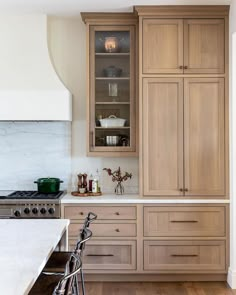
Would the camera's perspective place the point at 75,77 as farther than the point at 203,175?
Yes

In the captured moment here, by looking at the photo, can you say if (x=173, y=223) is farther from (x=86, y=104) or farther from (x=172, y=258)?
(x=86, y=104)

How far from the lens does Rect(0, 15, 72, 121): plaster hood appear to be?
4160mm

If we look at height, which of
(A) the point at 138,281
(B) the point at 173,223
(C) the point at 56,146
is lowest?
(A) the point at 138,281

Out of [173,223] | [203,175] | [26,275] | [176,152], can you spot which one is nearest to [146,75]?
[176,152]

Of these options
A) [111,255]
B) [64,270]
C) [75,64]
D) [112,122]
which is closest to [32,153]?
[112,122]

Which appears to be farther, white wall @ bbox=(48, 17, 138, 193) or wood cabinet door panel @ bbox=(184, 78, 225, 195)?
white wall @ bbox=(48, 17, 138, 193)

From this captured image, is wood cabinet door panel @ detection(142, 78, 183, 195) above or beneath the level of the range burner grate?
above

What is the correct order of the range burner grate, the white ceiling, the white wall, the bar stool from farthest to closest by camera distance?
the white wall, the range burner grate, the white ceiling, the bar stool

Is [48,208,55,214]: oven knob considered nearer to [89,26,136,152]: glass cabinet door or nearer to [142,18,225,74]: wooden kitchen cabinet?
[89,26,136,152]: glass cabinet door

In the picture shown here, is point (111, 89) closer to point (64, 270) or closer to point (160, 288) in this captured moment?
point (160, 288)

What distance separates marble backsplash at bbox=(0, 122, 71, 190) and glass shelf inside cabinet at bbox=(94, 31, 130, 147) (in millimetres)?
479

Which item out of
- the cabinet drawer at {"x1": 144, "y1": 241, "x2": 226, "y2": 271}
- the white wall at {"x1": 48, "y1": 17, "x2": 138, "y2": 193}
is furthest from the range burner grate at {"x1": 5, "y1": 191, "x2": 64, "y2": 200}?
the cabinet drawer at {"x1": 144, "y1": 241, "x2": 226, "y2": 271}

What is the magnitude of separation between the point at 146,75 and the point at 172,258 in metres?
1.76

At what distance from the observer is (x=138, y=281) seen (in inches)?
162
